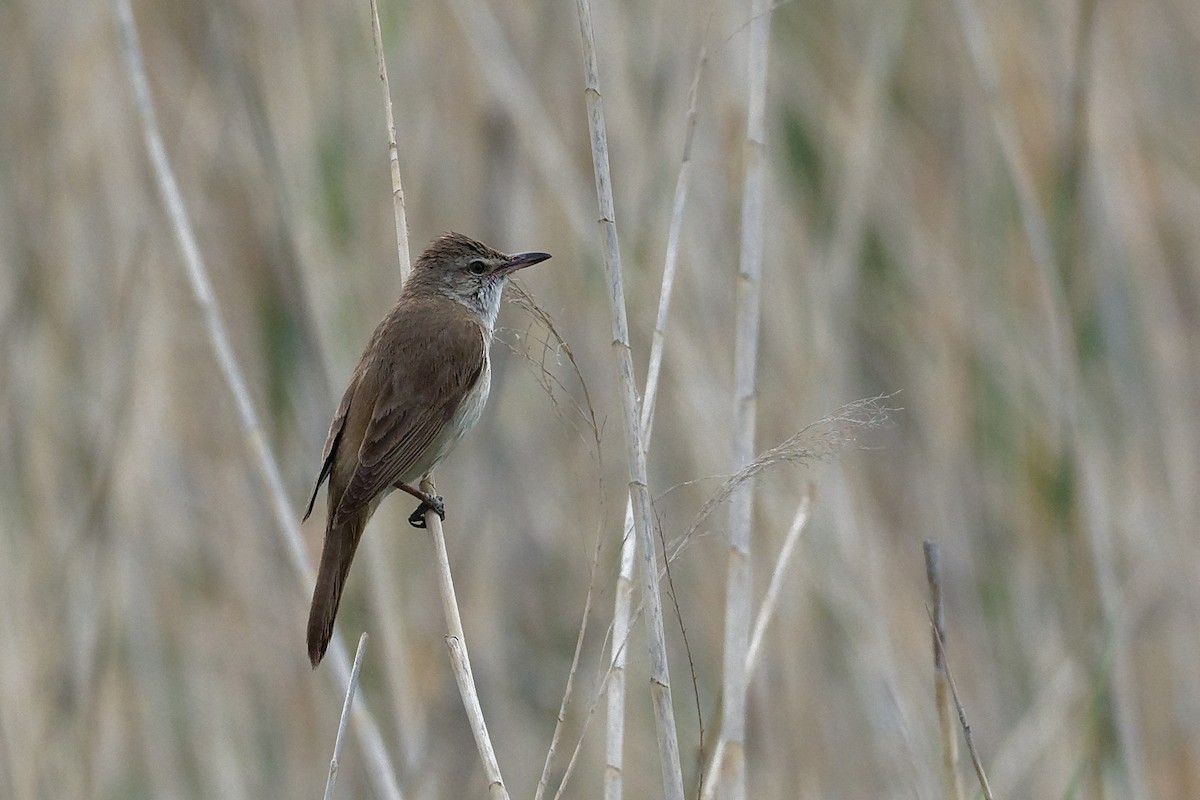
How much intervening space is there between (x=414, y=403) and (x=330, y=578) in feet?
1.80

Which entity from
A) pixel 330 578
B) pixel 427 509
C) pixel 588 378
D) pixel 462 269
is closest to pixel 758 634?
pixel 330 578

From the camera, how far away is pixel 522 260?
10.3 ft

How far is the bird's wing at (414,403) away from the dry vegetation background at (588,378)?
183 millimetres

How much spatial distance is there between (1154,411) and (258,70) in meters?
2.57

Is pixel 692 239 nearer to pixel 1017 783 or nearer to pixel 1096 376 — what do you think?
pixel 1096 376

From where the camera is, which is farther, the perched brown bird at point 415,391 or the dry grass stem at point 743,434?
the perched brown bird at point 415,391

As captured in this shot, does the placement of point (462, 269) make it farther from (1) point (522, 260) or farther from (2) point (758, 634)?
(2) point (758, 634)

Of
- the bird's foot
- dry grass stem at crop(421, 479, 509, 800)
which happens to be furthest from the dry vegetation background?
dry grass stem at crop(421, 479, 509, 800)

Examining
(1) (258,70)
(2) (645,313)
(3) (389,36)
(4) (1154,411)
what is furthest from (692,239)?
(4) (1154,411)

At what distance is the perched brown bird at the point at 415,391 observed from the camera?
8.74ft

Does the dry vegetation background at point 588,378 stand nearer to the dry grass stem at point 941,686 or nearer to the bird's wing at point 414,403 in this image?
the bird's wing at point 414,403

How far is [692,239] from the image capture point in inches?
132

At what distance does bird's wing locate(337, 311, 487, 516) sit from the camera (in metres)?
2.67

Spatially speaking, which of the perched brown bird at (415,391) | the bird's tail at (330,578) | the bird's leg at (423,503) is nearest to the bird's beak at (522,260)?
the perched brown bird at (415,391)
